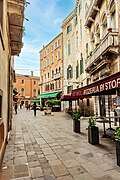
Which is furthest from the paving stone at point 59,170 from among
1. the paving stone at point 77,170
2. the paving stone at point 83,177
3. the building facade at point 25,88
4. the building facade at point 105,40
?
the building facade at point 25,88

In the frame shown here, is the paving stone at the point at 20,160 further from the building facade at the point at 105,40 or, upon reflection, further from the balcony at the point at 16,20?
the building facade at the point at 105,40

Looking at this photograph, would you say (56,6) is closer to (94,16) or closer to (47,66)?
(94,16)

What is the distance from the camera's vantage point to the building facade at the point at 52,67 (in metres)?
29.3

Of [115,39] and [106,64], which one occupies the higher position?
[115,39]

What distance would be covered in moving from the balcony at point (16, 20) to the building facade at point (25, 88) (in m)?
42.8

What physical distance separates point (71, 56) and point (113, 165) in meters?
22.0

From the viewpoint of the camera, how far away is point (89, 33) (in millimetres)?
17188

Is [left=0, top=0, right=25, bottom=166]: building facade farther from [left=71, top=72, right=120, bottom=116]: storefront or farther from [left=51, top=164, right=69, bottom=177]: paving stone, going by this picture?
[left=71, top=72, right=120, bottom=116]: storefront

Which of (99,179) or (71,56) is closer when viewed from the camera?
(99,179)

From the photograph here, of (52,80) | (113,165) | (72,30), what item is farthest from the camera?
(52,80)

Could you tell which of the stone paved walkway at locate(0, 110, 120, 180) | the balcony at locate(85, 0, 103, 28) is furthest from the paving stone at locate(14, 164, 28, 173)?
the balcony at locate(85, 0, 103, 28)

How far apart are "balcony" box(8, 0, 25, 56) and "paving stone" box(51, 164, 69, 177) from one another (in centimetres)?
553

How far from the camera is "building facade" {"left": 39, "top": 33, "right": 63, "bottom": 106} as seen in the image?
29.3 meters

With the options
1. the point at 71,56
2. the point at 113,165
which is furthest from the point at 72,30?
the point at 113,165
